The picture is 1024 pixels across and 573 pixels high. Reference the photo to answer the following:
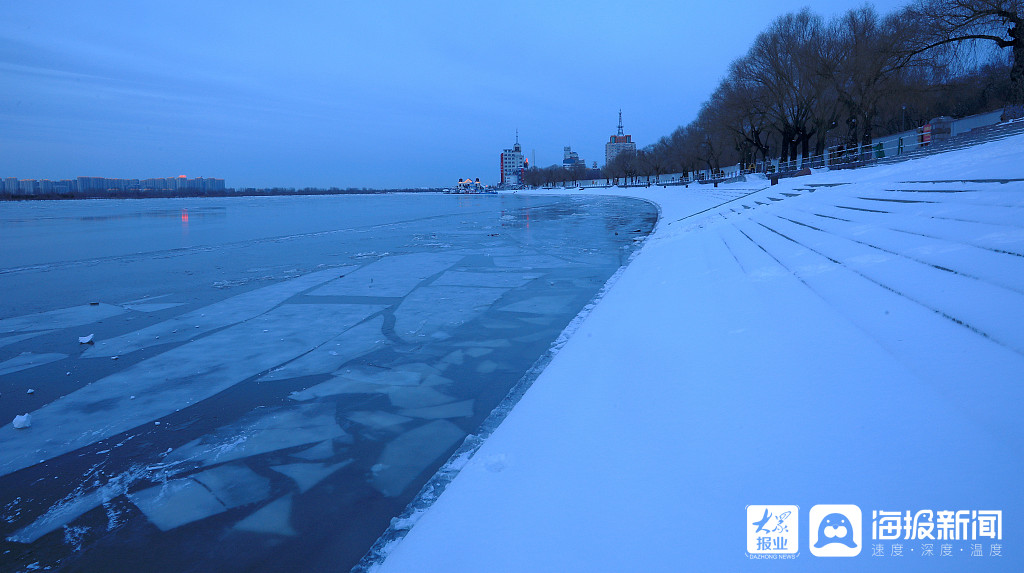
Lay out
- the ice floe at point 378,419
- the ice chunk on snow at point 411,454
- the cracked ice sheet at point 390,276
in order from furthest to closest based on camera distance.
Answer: the cracked ice sheet at point 390,276 → the ice floe at point 378,419 → the ice chunk on snow at point 411,454

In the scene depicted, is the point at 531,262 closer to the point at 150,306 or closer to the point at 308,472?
the point at 150,306

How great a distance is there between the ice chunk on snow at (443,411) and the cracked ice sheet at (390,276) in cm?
527

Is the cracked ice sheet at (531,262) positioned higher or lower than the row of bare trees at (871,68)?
lower

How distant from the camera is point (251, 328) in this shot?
7930mm

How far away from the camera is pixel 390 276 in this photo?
12281 millimetres

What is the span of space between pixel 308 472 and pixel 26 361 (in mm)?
5033

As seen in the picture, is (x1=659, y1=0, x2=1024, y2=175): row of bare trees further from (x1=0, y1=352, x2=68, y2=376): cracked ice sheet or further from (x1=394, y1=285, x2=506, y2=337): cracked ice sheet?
(x1=0, y1=352, x2=68, y2=376): cracked ice sheet

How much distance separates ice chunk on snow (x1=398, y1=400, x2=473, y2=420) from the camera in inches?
194

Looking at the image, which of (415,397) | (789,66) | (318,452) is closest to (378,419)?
(415,397)

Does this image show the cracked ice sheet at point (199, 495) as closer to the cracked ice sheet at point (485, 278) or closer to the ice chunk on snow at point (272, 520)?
the ice chunk on snow at point (272, 520)

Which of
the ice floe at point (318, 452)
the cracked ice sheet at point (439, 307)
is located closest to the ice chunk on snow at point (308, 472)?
the ice floe at point (318, 452)

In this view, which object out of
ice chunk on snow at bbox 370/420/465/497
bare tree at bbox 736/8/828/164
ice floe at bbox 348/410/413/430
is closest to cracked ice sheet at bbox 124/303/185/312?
ice floe at bbox 348/410/413/430

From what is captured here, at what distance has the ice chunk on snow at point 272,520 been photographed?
11.1ft

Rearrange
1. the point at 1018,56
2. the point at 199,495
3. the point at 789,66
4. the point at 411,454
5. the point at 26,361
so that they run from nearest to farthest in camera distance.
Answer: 1. the point at 199,495
2. the point at 411,454
3. the point at 26,361
4. the point at 1018,56
5. the point at 789,66
